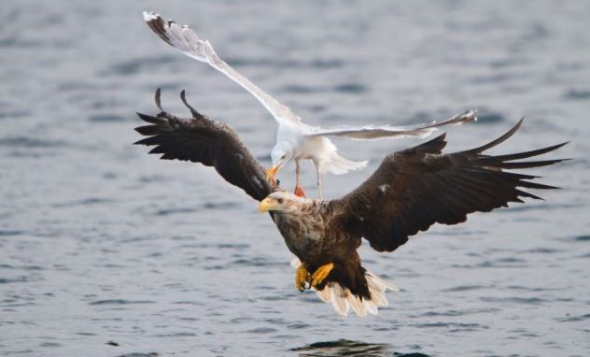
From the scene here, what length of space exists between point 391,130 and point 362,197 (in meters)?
0.68

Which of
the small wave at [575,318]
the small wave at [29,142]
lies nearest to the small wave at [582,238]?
the small wave at [575,318]

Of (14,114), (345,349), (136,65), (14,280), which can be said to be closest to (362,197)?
(345,349)

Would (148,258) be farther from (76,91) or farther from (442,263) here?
(76,91)

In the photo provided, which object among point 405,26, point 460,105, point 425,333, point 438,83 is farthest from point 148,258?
point 405,26

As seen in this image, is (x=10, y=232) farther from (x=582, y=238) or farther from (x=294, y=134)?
(x=582, y=238)

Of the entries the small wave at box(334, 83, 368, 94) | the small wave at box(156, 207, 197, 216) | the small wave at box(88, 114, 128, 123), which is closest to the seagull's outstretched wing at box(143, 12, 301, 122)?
the small wave at box(156, 207, 197, 216)

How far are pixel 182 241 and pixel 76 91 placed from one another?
21.2ft

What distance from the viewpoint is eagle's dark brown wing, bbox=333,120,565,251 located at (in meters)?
8.84

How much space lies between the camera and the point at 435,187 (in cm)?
898

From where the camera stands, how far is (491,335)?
9.71m

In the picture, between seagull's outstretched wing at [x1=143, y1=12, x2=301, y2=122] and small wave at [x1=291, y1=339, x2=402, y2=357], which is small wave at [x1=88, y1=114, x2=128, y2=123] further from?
small wave at [x1=291, y1=339, x2=402, y2=357]

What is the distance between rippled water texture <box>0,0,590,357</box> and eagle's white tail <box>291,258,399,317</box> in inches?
5.5

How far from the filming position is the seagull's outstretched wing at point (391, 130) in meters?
8.31

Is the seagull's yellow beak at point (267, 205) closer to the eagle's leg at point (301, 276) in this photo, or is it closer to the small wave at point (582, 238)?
the eagle's leg at point (301, 276)
